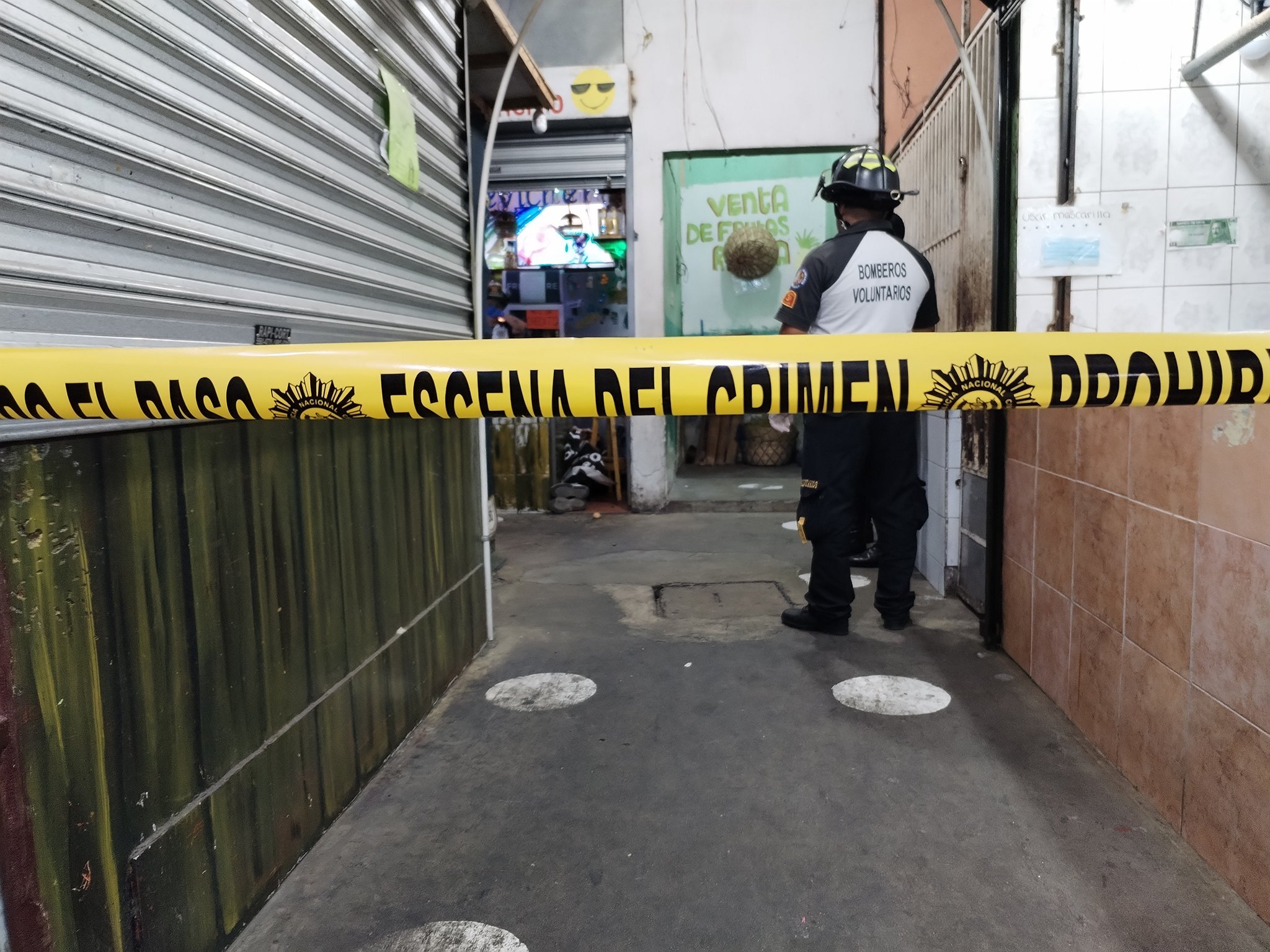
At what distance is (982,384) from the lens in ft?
3.41

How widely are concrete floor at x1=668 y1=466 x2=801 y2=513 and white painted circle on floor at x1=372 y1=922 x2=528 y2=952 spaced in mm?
4534

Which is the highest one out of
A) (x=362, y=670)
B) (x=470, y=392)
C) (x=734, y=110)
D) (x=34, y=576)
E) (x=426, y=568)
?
(x=734, y=110)

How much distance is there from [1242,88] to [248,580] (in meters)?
3.25

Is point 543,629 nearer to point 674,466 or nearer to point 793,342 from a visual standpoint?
point 793,342

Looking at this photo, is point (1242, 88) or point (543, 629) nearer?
point (1242, 88)

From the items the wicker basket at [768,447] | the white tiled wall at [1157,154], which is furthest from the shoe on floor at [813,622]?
the wicker basket at [768,447]

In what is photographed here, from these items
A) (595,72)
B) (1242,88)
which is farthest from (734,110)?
(1242,88)

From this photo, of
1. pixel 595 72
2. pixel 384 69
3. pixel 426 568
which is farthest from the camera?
pixel 595 72

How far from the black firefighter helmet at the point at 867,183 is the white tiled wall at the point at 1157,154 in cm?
45

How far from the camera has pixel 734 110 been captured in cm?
583

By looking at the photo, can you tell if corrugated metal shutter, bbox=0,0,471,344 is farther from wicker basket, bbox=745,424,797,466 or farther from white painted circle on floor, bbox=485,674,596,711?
wicker basket, bbox=745,424,797,466

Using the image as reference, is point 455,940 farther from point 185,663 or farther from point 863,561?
point 863,561

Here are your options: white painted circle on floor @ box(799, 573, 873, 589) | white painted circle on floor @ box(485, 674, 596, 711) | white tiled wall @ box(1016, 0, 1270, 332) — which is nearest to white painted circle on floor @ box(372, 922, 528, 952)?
white painted circle on floor @ box(485, 674, 596, 711)

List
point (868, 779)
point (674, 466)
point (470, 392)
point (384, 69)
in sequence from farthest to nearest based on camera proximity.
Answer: point (674, 466)
point (384, 69)
point (868, 779)
point (470, 392)
